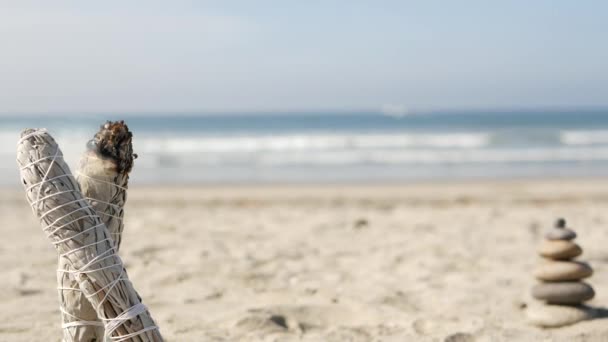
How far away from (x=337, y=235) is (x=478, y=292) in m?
2.90

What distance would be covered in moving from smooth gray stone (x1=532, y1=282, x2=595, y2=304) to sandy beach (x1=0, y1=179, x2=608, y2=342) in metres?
0.19

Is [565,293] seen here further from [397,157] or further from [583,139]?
[583,139]

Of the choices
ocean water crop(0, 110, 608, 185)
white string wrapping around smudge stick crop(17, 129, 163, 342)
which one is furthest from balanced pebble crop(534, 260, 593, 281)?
ocean water crop(0, 110, 608, 185)

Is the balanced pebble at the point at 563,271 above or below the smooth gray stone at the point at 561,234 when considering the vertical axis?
below

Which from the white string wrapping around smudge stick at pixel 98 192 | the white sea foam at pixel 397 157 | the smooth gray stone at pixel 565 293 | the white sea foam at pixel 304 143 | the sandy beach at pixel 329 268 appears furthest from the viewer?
the white sea foam at pixel 304 143

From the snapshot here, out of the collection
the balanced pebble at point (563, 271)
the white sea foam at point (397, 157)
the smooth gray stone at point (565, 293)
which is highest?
the white sea foam at point (397, 157)

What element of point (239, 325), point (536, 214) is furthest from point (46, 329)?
point (536, 214)

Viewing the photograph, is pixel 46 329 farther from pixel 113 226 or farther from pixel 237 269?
pixel 237 269

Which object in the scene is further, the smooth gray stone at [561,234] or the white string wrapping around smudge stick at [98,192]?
the smooth gray stone at [561,234]

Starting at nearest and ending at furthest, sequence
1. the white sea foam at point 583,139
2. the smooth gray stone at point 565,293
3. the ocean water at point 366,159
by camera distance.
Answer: the smooth gray stone at point 565,293 < the ocean water at point 366,159 < the white sea foam at point 583,139

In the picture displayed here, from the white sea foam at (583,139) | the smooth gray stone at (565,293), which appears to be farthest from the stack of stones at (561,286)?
the white sea foam at (583,139)

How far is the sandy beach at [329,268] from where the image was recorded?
172 inches

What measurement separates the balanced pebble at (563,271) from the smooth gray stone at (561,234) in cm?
19

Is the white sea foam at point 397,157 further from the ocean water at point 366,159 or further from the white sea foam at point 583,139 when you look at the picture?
the white sea foam at point 583,139
